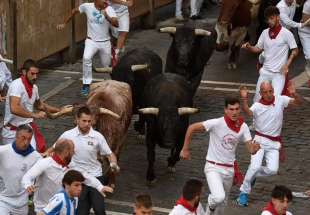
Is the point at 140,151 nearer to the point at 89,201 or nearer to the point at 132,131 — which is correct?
the point at 132,131

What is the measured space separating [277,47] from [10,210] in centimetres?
616

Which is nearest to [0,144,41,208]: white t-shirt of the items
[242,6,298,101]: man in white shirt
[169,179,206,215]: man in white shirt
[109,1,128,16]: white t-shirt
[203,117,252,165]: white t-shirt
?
[169,179,206,215]: man in white shirt

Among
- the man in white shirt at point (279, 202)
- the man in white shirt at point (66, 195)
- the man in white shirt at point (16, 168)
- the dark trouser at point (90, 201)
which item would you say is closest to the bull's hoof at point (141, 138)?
the dark trouser at point (90, 201)

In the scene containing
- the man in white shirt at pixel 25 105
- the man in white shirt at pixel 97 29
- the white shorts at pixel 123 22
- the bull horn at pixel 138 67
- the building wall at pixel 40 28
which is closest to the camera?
the man in white shirt at pixel 25 105

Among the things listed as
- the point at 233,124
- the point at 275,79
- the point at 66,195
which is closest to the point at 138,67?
the point at 275,79

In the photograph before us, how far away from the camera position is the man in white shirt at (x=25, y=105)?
1241 cm

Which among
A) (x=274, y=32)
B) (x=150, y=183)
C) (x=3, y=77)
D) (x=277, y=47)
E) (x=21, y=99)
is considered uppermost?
(x=274, y=32)

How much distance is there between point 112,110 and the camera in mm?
13164

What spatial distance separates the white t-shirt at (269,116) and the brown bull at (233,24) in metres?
6.62

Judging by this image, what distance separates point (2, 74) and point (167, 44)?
7444 millimetres

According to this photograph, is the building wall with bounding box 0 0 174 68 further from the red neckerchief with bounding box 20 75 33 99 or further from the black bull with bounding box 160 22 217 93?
the red neckerchief with bounding box 20 75 33 99

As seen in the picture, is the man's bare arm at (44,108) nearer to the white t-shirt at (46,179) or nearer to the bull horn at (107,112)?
the bull horn at (107,112)

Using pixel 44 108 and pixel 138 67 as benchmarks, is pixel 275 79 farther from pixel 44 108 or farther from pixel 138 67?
pixel 44 108

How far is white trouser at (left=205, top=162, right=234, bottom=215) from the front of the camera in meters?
11.1
